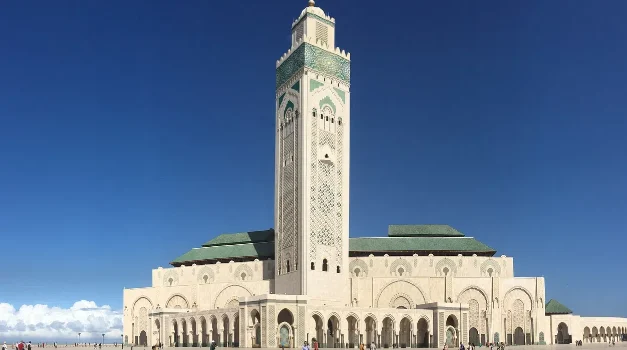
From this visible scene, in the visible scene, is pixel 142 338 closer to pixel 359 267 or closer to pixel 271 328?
pixel 359 267

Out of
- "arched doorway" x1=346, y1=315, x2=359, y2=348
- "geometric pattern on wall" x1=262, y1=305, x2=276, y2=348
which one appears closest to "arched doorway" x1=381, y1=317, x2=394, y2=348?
"arched doorway" x1=346, y1=315, x2=359, y2=348

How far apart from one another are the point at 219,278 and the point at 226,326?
988cm

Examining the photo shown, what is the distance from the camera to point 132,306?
66812mm

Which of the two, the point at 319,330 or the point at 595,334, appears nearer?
the point at 319,330

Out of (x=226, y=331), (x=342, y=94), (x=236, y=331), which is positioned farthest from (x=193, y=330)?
(x=342, y=94)

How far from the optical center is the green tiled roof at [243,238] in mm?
65875

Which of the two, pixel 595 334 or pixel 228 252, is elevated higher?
pixel 228 252

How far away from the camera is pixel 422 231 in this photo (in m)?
Answer: 64.8

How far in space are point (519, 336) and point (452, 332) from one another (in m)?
8.19

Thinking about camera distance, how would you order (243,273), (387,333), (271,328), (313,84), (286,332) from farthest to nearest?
(243,273), (313,84), (387,333), (286,332), (271,328)

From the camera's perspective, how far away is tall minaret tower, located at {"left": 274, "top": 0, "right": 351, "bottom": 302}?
54.9m

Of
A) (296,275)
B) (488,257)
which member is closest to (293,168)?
(296,275)

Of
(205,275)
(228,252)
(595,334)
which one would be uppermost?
(228,252)

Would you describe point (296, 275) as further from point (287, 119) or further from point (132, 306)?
point (132, 306)
